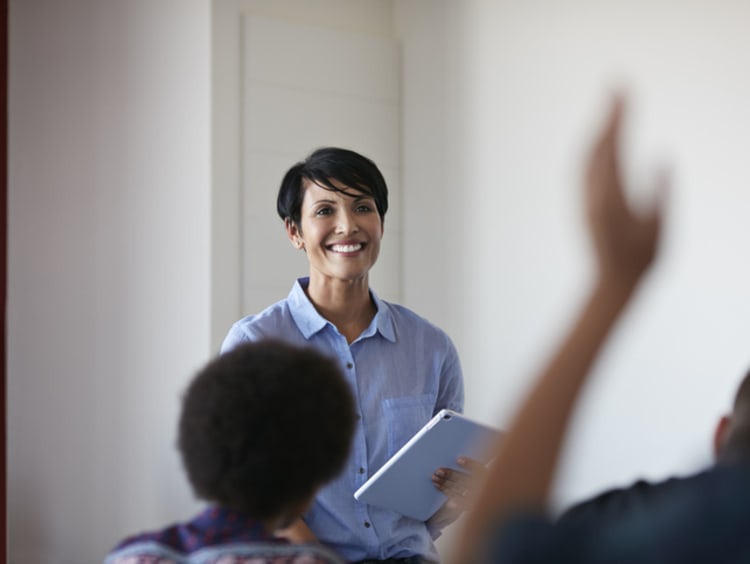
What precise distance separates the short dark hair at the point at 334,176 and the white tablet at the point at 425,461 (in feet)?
2.06

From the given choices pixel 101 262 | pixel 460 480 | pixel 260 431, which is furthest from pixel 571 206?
pixel 101 262

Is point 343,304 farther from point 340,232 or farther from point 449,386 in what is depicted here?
point 449,386

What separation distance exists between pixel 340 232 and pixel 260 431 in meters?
1.35

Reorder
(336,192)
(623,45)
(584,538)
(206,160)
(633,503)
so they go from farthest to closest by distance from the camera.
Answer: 1. (206,160)
2. (623,45)
3. (336,192)
4. (633,503)
5. (584,538)

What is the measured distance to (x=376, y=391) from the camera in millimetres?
2418

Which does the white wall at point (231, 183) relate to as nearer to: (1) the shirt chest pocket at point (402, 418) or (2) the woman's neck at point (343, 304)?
(2) the woman's neck at point (343, 304)

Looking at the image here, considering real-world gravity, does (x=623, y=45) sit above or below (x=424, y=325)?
above

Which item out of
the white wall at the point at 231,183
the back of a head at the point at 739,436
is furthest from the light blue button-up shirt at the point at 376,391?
the white wall at the point at 231,183

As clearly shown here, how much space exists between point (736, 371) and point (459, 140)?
6.60ft

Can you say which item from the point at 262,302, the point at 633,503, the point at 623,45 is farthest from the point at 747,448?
the point at 262,302

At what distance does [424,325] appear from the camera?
2594 mm

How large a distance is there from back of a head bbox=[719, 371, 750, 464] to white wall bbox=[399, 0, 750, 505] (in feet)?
7.44

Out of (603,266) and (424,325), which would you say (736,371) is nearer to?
(424,325)

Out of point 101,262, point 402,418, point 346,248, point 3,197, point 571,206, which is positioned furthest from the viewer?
point 101,262
